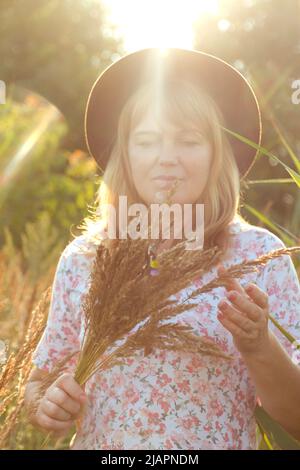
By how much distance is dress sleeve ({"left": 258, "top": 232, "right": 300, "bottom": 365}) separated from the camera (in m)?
1.90

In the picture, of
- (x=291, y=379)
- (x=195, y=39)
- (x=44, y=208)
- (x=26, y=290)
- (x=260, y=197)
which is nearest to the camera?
(x=291, y=379)

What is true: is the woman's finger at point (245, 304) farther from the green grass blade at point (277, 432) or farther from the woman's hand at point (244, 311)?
the green grass blade at point (277, 432)

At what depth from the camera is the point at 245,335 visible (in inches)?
53.9

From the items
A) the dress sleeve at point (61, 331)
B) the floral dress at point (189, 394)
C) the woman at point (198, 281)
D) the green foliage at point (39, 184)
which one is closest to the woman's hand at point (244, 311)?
the woman at point (198, 281)

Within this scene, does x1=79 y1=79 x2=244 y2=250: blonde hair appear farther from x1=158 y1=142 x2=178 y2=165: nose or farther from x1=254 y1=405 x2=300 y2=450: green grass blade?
x1=254 y1=405 x2=300 y2=450: green grass blade

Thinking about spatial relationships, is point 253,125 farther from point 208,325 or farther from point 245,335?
point 245,335

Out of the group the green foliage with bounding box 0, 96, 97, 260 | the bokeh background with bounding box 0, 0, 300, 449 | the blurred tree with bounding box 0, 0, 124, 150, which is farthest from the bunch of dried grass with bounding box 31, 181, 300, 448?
the blurred tree with bounding box 0, 0, 124, 150

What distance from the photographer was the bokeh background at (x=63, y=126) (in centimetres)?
239

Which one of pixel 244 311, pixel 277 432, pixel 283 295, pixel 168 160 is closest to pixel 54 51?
pixel 168 160

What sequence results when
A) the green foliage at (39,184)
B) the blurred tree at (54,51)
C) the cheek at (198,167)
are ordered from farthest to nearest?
the blurred tree at (54,51), the green foliage at (39,184), the cheek at (198,167)

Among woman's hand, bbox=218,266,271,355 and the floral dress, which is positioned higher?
woman's hand, bbox=218,266,271,355

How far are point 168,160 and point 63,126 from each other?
20.2ft

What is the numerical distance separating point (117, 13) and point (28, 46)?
14.9 ft

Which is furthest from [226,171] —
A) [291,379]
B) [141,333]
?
[141,333]
